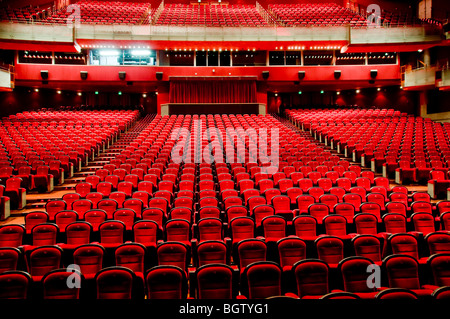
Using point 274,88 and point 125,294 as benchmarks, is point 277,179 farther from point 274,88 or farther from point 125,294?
point 274,88

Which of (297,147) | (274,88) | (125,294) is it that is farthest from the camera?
(274,88)

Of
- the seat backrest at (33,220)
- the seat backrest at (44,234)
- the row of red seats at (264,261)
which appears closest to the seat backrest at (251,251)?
the row of red seats at (264,261)

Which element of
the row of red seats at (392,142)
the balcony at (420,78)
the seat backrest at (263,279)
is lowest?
the seat backrest at (263,279)

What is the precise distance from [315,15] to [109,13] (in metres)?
11.1

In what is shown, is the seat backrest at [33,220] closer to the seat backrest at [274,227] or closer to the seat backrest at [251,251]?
the seat backrest at [251,251]

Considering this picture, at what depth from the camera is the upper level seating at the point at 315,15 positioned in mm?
16328

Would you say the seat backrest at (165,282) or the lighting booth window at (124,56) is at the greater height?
the lighting booth window at (124,56)

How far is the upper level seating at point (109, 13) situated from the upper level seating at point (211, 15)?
3.98ft

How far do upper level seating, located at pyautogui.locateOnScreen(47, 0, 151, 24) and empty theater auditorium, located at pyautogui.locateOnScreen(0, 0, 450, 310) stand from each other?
16cm

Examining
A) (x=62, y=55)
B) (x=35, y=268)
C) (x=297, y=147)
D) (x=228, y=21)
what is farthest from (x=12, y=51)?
(x=35, y=268)

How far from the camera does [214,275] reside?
3.04 metres

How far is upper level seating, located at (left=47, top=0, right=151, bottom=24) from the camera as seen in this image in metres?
15.5
